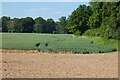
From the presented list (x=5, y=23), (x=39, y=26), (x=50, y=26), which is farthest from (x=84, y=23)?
(x=50, y=26)

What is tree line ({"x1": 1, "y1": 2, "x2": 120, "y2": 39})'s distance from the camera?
43781 mm

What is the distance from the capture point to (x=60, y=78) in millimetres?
12617

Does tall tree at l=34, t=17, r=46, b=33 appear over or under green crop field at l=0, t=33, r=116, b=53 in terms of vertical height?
over

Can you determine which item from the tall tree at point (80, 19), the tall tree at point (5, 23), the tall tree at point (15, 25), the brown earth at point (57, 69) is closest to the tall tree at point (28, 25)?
the tall tree at point (15, 25)

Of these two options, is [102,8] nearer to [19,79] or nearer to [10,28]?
[19,79]

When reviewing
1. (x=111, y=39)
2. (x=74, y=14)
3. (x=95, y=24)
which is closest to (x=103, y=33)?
(x=111, y=39)

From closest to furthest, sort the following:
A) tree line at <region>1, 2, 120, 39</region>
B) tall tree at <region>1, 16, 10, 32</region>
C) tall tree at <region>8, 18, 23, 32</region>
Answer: tree line at <region>1, 2, 120, 39</region> < tall tree at <region>8, 18, 23, 32</region> < tall tree at <region>1, 16, 10, 32</region>

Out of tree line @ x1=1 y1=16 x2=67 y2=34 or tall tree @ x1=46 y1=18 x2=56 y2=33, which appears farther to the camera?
tall tree @ x1=46 y1=18 x2=56 y2=33

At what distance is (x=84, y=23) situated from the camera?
94.4 m

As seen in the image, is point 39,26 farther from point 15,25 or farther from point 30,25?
point 15,25

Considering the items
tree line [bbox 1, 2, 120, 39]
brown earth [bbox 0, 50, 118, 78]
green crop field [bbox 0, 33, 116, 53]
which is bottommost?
brown earth [bbox 0, 50, 118, 78]

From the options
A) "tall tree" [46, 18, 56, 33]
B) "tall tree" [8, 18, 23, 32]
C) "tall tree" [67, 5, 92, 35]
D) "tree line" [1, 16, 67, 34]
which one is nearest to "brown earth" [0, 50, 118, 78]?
"tall tree" [67, 5, 92, 35]

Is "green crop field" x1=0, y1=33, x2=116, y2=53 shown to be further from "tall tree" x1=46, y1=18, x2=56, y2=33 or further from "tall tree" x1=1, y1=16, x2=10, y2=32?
"tall tree" x1=46, y1=18, x2=56, y2=33

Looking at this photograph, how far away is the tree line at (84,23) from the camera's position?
144ft
